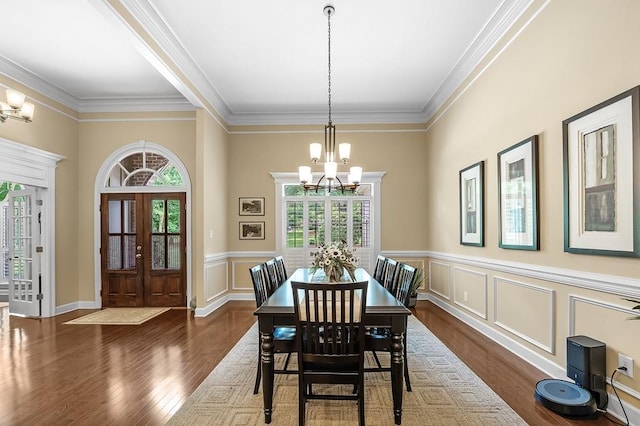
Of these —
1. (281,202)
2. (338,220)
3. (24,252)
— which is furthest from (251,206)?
(24,252)

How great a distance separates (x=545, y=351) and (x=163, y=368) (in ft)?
10.9

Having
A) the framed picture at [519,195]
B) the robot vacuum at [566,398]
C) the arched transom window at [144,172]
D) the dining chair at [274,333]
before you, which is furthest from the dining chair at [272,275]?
the arched transom window at [144,172]

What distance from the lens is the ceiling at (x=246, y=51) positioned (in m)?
3.46

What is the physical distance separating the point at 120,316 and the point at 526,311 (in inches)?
202

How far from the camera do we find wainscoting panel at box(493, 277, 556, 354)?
304cm

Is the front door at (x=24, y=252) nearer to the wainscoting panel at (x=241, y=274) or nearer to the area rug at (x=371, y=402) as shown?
the wainscoting panel at (x=241, y=274)

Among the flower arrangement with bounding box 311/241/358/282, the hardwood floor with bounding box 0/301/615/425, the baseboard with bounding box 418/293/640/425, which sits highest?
the flower arrangement with bounding box 311/241/358/282

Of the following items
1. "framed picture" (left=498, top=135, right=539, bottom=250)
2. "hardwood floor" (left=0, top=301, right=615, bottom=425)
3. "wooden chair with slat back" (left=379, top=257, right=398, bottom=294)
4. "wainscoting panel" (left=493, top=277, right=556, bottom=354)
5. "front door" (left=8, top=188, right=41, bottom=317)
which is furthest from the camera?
"front door" (left=8, top=188, right=41, bottom=317)

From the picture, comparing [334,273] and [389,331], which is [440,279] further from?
[389,331]

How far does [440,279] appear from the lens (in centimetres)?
579

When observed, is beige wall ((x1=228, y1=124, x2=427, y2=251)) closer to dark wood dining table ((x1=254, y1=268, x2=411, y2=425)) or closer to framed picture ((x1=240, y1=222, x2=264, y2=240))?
framed picture ((x1=240, y1=222, x2=264, y2=240))

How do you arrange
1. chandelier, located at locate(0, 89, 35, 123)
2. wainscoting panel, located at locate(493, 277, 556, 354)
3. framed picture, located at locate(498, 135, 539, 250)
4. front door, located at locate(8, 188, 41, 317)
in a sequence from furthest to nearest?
front door, located at locate(8, 188, 41, 317) → chandelier, located at locate(0, 89, 35, 123) → framed picture, located at locate(498, 135, 539, 250) → wainscoting panel, located at locate(493, 277, 556, 354)

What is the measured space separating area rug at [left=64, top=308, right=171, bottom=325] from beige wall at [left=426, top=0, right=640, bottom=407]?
14.3 ft

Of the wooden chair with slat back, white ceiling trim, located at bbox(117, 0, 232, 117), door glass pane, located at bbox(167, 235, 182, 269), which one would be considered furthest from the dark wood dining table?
door glass pane, located at bbox(167, 235, 182, 269)
